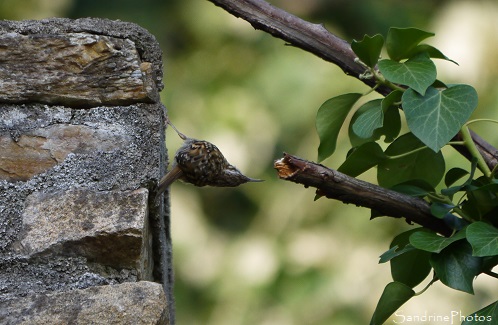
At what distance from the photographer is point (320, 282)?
3.58 metres

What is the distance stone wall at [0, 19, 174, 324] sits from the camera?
3.48 feet

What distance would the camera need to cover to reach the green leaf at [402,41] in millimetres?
1229

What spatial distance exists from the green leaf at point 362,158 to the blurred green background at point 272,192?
207 cm

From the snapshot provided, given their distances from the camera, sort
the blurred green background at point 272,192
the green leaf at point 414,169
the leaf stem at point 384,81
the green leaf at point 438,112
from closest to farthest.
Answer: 1. the green leaf at point 438,112
2. the leaf stem at point 384,81
3. the green leaf at point 414,169
4. the blurred green background at point 272,192

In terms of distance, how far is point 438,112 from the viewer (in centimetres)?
116

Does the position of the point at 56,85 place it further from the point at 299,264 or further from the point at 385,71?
the point at 299,264

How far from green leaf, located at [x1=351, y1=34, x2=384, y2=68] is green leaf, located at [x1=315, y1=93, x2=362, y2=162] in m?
0.08

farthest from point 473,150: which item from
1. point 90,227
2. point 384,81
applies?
point 90,227

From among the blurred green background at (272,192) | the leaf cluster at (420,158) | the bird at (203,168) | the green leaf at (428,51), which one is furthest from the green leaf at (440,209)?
the blurred green background at (272,192)

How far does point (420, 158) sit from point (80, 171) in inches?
20.9

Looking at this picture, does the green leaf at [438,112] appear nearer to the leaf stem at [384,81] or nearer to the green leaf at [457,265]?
the leaf stem at [384,81]

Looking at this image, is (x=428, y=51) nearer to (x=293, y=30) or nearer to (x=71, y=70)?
(x=293, y=30)

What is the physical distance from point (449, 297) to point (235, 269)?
2.96ft

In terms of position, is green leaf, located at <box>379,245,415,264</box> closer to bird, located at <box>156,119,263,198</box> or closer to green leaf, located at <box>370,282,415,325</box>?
green leaf, located at <box>370,282,415,325</box>
